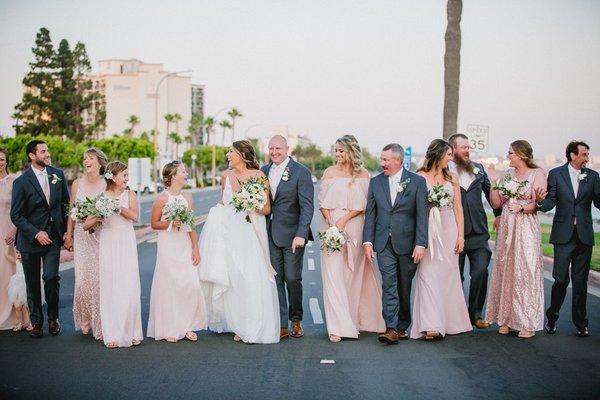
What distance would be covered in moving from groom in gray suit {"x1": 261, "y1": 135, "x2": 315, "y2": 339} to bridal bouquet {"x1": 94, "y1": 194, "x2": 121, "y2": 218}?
184 centimetres

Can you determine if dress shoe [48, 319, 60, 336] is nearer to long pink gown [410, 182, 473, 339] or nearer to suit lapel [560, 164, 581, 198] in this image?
long pink gown [410, 182, 473, 339]

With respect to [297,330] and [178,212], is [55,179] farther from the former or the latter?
[297,330]

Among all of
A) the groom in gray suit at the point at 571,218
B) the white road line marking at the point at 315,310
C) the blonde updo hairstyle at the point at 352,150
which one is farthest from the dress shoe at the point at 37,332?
the groom in gray suit at the point at 571,218

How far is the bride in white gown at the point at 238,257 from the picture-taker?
877 cm

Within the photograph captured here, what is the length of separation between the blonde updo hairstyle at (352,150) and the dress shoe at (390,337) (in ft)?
6.31

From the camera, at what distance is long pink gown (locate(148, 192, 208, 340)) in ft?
28.6

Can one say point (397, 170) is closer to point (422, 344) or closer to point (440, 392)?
point (422, 344)

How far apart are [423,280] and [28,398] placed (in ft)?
15.1

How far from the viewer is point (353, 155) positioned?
8805 millimetres

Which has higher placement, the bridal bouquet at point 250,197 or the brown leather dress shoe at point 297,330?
the bridal bouquet at point 250,197

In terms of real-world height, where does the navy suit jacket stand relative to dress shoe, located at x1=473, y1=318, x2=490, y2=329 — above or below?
above

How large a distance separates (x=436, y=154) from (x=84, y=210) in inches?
163

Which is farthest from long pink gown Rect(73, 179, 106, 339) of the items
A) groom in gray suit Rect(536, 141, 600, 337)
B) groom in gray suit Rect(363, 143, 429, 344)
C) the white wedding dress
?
groom in gray suit Rect(536, 141, 600, 337)

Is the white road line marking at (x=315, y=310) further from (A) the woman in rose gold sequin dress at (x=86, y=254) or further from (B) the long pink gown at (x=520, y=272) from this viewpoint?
(A) the woman in rose gold sequin dress at (x=86, y=254)
